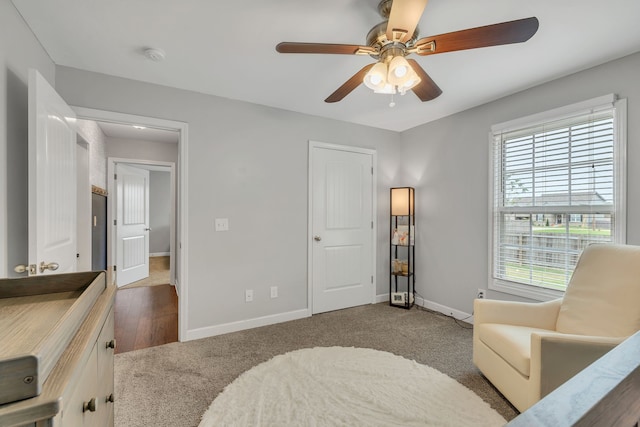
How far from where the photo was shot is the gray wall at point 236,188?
253 cm

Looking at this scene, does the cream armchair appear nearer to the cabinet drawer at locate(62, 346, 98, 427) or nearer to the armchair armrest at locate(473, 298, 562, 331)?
the armchair armrest at locate(473, 298, 562, 331)

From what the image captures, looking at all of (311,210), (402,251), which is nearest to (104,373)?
(311,210)

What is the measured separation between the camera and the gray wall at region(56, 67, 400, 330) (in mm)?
2533

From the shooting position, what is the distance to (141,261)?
4.98m

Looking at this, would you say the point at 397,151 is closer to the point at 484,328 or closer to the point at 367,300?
the point at 367,300

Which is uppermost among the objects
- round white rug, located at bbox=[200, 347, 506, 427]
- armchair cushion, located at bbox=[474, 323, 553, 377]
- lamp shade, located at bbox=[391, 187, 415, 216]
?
lamp shade, located at bbox=[391, 187, 415, 216]

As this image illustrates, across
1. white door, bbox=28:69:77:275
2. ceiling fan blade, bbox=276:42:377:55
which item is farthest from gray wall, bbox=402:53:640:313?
white door, bbox=28:69:77:275

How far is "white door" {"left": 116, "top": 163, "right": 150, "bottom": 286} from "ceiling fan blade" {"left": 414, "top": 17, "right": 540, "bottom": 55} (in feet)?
15.2

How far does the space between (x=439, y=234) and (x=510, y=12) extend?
2.32 meters

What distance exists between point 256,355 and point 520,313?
6.61 ft

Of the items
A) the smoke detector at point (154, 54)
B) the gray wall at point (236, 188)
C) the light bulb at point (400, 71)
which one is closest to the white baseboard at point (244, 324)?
the gray wall at point (236, 188)

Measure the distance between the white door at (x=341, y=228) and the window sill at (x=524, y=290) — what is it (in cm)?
142

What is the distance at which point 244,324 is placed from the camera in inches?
116

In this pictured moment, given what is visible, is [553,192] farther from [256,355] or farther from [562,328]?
[256,355]
